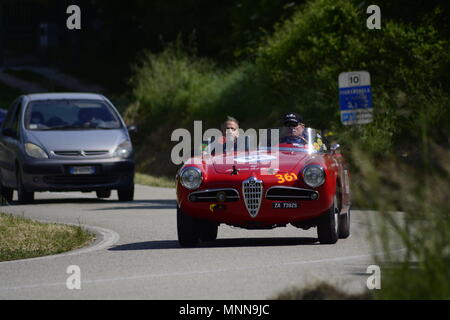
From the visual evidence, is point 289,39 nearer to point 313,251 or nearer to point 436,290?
point 313,251

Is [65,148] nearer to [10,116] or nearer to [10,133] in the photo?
[10,133]

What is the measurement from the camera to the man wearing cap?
1574cm

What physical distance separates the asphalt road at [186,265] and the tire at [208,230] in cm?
13

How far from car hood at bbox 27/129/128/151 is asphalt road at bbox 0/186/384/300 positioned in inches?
152

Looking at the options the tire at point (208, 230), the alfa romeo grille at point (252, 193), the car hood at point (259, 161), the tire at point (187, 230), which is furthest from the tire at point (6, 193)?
the alfa romeo grille at point (252, 193)

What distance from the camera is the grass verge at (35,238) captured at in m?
14.6

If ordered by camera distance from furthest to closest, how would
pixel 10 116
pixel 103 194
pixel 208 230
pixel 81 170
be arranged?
pixel 103 194, pixel 10 116, pixel 81 170, pixel 208 230

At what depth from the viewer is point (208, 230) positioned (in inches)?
600

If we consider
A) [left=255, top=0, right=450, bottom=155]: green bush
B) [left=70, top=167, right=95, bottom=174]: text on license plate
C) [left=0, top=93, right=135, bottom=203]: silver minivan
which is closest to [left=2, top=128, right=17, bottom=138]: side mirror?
[left=0, top=93, right=135, bottom=203]: silver minivan

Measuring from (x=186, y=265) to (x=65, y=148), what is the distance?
9997mm

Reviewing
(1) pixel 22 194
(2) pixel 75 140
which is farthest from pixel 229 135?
(1) pixel 22 194

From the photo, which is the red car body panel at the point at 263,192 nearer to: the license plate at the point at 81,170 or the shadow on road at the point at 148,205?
Answer: the shadow on road at the point at 148,205

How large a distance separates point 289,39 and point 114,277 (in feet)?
81.5

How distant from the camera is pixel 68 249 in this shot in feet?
48.6
